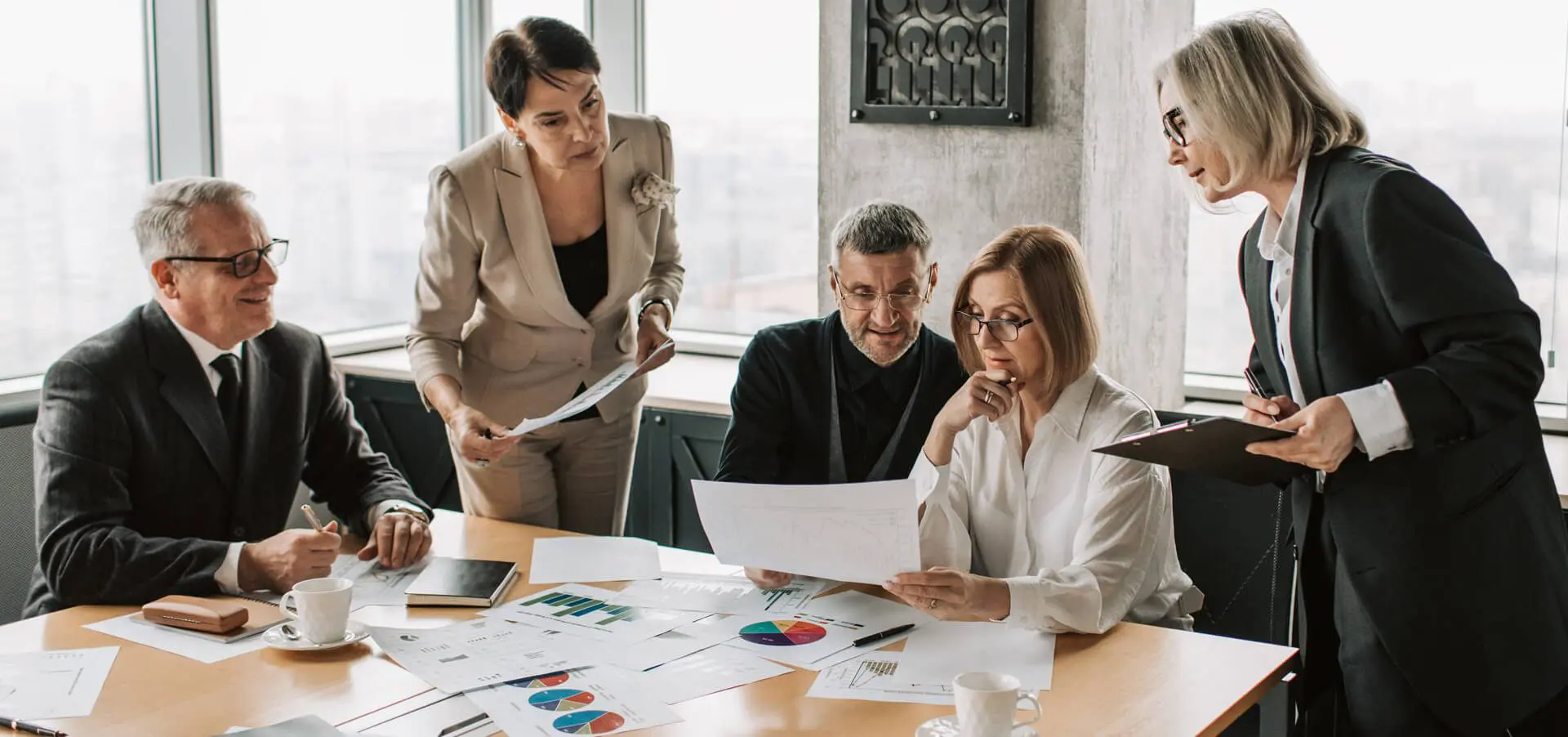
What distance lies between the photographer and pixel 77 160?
3764 millimetres

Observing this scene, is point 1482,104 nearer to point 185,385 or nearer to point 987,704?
point 987,704

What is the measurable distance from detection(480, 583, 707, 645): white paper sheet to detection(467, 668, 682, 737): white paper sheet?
166 mm

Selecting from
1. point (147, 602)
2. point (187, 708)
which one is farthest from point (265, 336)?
point (187, 708)

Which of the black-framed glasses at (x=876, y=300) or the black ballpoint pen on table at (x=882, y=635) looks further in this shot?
the black-framed glasses at (x=876, y=300)

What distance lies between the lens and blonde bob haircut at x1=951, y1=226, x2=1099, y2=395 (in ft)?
7.63

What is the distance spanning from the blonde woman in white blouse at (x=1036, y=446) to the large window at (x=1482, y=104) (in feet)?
4.28

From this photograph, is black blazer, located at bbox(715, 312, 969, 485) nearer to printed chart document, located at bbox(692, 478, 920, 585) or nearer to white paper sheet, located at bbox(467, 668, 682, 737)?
printed chart document, located at bbox(692, 478, 920, 585)

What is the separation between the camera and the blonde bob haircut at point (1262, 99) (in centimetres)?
199

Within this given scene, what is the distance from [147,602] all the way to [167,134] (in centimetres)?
219

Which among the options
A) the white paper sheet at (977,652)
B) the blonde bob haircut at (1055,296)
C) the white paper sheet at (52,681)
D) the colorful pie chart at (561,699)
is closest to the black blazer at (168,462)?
the white paper sheet at (52,681)

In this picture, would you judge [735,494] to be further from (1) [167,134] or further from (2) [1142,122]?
(1) [167,134]

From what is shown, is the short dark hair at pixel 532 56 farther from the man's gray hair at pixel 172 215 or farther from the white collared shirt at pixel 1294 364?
the white collared shirt at pixel 1294 364

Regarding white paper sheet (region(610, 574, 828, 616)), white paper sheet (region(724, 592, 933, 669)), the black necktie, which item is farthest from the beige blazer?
white paper sheet (region(724, 592, 933, 669))

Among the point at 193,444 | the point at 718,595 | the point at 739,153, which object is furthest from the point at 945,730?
the point at 739,153
